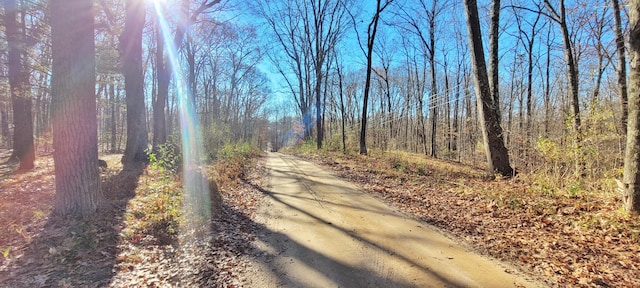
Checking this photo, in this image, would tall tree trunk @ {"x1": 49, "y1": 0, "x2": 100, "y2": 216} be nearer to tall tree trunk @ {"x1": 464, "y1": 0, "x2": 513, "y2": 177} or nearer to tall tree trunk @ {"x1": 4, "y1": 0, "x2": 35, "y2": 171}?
tall tree trunk @ {"x1": 4, "y1": 0, "x2": 35, "y2": 171}

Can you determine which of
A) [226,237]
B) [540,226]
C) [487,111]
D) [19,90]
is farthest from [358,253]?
[19,90]

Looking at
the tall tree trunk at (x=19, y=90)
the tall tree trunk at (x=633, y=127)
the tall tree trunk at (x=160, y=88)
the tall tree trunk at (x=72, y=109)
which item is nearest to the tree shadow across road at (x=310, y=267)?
the tall tree trunk at (x=72, y=109)

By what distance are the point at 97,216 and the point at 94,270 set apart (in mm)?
1609

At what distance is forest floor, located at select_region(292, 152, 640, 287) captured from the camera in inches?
126

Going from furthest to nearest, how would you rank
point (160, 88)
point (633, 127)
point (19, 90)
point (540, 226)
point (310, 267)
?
point (160, 88), point (19, 90), point (540, 226), point (633, 127), point (310, 267)

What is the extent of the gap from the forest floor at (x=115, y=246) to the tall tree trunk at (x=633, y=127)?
5.73 meters

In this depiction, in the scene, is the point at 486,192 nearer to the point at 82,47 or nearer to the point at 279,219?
the point at 279,219

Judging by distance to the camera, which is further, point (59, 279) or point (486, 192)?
point (486, 192)

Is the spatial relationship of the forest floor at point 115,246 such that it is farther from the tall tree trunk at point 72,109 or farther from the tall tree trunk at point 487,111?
the tall tree trunk at point 487,111

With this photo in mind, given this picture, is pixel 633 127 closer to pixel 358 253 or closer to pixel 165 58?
pixel 358 253

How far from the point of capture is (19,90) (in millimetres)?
9055

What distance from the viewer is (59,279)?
2.97 meters

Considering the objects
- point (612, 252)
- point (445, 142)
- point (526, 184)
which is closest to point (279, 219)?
point (612, 252)

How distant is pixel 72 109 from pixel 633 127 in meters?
8.69
